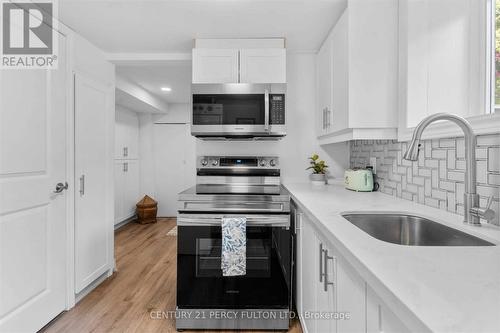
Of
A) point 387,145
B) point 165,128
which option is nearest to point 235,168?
point 387,145

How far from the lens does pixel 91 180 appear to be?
228 cm

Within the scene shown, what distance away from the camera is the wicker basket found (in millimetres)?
4633

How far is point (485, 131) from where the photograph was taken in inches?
42.1

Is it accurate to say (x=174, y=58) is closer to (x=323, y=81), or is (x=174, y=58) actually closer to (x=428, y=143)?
(x=323, y=81)

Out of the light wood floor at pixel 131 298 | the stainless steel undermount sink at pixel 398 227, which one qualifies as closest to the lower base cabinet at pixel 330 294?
the stainless steel undermount sink at pixel 398 227

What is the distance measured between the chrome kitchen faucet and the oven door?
0.95 metres

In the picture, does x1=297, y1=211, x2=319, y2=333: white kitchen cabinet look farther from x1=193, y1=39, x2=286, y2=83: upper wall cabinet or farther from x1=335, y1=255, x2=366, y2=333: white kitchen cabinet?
x1=193, y1=39, x2=286, y2=83: upper wall cabinet

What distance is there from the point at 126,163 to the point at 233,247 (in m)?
3.54

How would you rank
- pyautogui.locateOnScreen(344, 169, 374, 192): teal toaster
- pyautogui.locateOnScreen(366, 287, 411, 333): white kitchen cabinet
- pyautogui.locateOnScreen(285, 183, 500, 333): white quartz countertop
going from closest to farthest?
pyautogui.locateOnScreen(285, 183, 500, 333): white quartz countertop, pyautogui.locateOnScreen(366, 287, 411, 333): white kitchen cabinet, pyautogui.locateOnScreen(344, 169, 374, 192): teal toaster

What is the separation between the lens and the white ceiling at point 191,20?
1.75 meters

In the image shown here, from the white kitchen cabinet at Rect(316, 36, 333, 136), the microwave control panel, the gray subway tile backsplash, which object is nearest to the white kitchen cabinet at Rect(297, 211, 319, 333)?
the gray subway tile backsplash

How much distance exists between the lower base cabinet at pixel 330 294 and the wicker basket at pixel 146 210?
3.50m

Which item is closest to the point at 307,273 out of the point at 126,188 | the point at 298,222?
the point at 298,222

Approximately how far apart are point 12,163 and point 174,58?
1535 millimetres
